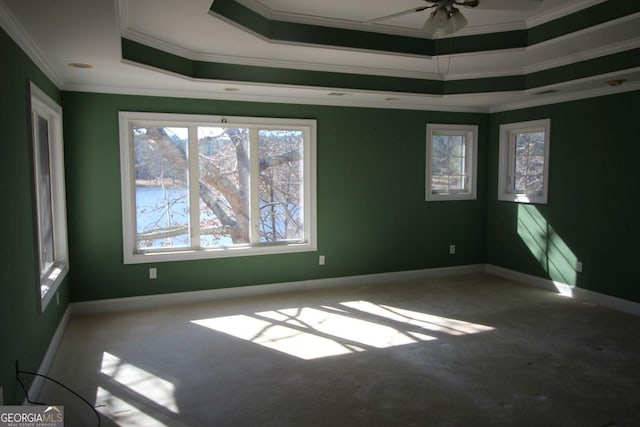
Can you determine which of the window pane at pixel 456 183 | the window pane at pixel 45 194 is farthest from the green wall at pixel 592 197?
the window pane at pixel 45 194

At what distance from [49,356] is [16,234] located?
1201mm

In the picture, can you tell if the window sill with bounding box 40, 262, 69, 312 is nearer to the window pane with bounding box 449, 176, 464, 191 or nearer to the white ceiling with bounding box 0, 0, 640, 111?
the white ceiling with bounding box 0, 0, 640, 111

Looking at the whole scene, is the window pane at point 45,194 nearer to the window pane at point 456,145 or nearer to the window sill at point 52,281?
the window sill at point 52,281

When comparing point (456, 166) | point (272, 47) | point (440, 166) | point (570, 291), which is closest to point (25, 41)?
point (272, 47)

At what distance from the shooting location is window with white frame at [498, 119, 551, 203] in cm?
562

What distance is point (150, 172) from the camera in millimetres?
4871

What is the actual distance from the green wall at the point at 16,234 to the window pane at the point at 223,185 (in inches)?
80.3

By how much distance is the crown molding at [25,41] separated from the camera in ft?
7.96

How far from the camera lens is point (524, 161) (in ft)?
19.6

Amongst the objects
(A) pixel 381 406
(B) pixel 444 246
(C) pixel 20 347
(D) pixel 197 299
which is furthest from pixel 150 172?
(B) pixel 444 246

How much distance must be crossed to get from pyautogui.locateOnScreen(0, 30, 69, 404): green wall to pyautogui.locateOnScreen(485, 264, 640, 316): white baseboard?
531cm

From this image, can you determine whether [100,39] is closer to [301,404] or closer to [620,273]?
[301,404]

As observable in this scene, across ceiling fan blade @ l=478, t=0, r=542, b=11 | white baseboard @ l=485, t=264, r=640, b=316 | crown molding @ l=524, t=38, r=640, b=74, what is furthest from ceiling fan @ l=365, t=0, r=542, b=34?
white baseboard @ l=485, t=264, r=640, b=316

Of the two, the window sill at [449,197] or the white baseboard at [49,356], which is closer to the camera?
the white baseboard at [49,356]
